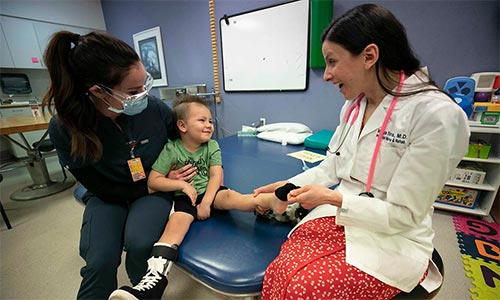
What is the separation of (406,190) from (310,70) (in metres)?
2.00

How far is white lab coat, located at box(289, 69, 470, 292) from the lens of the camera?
0.57 meters

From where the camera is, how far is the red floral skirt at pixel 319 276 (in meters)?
0.58

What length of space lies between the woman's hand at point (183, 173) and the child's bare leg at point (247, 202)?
0.17m

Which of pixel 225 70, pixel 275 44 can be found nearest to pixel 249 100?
pixel 225 70

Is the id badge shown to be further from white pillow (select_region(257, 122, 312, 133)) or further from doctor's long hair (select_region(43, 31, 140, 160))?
white pillow (select_region(257, 122, 312, 133))

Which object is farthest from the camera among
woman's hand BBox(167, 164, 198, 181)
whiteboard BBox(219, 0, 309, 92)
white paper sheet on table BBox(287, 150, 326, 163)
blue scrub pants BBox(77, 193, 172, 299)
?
whiteboard BBox(219, 0, 309, 92)

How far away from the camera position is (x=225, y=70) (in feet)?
9.79

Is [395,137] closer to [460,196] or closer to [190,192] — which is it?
[190,192]

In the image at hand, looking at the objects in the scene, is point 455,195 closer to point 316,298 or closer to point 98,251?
point 316,298

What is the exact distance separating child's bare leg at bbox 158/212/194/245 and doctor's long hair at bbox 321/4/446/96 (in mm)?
877

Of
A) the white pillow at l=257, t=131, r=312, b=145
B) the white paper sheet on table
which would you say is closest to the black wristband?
the white paper sheet on table

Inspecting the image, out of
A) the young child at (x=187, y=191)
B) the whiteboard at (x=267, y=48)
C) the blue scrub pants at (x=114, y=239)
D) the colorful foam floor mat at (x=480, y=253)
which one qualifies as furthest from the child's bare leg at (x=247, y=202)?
the whiteboard at (x=267, y=48)

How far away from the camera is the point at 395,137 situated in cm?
67

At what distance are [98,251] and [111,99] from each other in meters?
0.59
